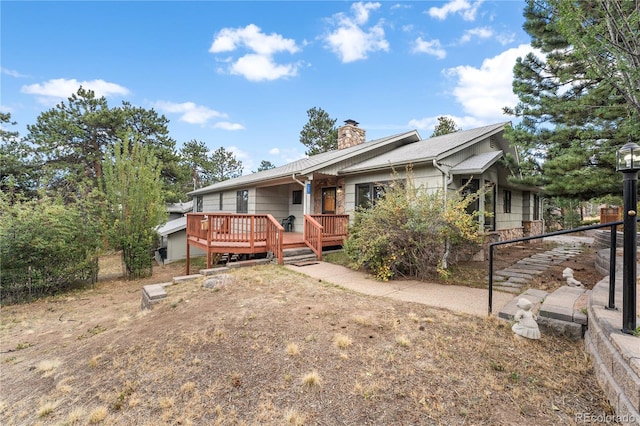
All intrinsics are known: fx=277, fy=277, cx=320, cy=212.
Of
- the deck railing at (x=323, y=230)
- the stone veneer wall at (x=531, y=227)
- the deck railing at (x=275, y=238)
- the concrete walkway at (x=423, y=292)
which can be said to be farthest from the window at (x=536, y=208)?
the deck railing at (x=275, y=238)

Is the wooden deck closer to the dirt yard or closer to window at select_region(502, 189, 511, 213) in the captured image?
the dirt yard

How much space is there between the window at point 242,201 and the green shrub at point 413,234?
820 centimetres

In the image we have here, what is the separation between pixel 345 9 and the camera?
1105cm

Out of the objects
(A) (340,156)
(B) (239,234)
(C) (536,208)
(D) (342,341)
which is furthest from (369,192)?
(C) (536,208)

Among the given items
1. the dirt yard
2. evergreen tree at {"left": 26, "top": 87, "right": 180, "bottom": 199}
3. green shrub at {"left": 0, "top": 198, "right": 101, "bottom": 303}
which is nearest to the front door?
the dirt yard

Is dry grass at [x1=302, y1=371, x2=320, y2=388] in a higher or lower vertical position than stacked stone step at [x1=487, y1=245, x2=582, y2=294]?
Answer: lower

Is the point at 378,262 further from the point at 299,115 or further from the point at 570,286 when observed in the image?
the point at 299,115

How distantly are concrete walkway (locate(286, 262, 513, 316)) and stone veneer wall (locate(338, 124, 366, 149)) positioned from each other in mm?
8629

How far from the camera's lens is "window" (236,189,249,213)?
13256 millimetres

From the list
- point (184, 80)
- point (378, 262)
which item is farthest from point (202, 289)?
point (184, 80)

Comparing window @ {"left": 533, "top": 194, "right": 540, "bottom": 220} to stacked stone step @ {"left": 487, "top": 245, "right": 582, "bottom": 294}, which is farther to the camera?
window @ {"left": 533, "top": 194, "right": 540, "bottom": 220}

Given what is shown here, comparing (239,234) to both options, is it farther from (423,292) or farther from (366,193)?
(423,292)

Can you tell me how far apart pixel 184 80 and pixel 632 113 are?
1805cm

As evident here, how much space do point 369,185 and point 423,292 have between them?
5.06 metres
